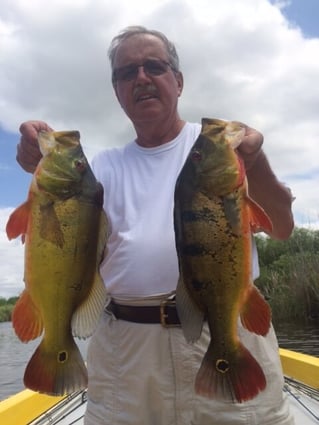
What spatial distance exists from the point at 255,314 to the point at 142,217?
0.80m

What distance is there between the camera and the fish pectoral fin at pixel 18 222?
2.40 m

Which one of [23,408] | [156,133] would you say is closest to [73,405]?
[23,408]

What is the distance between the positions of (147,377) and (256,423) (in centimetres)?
60

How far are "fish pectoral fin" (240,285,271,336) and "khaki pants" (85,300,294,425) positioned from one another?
0.31 m

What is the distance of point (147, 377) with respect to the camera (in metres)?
2.62

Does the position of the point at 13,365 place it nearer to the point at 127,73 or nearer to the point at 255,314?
the point at 127,73

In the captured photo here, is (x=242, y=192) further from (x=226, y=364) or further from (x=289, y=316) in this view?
(x=289, y=316)

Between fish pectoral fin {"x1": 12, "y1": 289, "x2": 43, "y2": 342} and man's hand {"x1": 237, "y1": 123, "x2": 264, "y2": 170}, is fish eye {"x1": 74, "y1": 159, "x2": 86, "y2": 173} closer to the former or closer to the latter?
fish pectoral fin {"x1": 12, "y1": 289, "x2": 43, "y2": 342}

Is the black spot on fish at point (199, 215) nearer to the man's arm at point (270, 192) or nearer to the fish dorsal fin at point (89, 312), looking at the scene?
the man's arm at point (270, 192)

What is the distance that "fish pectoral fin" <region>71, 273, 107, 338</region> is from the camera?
2.41 m

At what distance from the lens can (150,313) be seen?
2629 millimetres

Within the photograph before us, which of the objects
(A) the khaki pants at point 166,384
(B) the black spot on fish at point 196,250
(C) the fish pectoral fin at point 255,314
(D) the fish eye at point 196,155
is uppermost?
(D) the fish eye at point 196,155

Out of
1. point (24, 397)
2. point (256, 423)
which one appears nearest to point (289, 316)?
point (24, 397)

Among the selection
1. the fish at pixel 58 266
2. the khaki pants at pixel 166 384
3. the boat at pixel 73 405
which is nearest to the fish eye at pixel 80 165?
the fish at pixel 58 266
